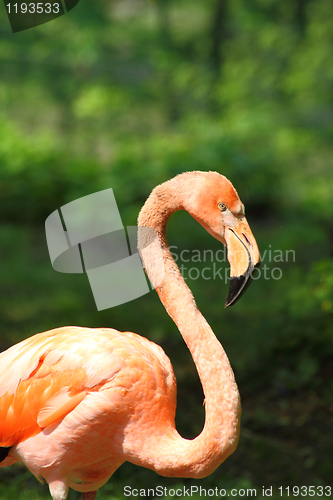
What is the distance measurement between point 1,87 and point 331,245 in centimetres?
898

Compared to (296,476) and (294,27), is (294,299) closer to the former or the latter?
(296,476)

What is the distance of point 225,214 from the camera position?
2.19 m

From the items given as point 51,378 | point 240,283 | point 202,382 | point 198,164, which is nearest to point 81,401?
point 51,378

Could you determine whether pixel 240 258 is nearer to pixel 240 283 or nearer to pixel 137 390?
pixel 240 283

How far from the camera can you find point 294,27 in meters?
11.5

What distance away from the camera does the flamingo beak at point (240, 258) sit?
2.02m

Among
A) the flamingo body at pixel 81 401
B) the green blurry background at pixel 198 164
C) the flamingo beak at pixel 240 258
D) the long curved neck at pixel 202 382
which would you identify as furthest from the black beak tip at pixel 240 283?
the green blurry background at pixel 198 164

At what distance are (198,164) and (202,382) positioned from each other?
744 centimetres

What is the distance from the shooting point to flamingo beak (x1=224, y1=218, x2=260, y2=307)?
202 centimetres

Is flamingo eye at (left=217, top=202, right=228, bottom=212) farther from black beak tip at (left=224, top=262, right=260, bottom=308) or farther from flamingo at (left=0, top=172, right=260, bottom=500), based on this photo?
black beak tip at (left=224, top=262, right=260, bottom=308)

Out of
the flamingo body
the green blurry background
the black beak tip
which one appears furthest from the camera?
the green blurry background

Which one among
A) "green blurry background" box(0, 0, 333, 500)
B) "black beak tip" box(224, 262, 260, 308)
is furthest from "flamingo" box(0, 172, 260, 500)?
"green blurry background" box(0, 0, 333, 500)

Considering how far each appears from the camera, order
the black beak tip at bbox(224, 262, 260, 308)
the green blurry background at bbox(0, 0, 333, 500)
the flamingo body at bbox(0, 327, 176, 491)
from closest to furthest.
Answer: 1. the black beak tip at bbox(224, 262, 260, 308)
2. the flamingo body at bbox(0, 327, 176, 491)
3. the green blurry background at bbox(0, 0, 333, 500)

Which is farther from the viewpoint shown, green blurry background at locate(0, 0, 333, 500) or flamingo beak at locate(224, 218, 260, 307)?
green blurry background at locate(0, 0, 333, 500)
